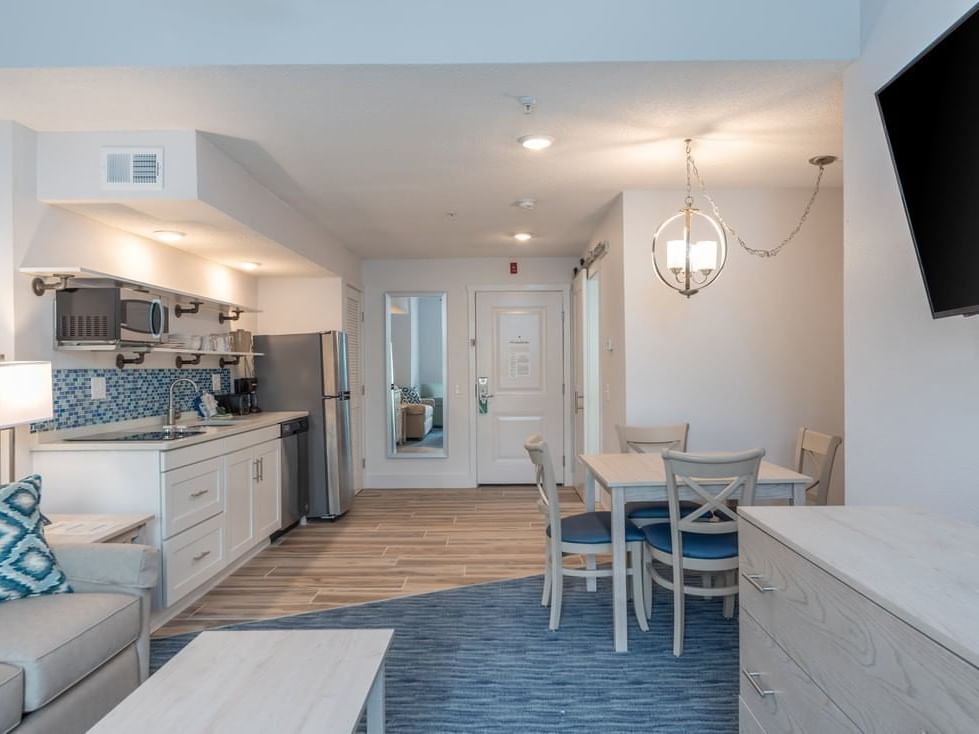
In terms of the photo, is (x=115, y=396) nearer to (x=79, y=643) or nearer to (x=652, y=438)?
(x=79, y=643)

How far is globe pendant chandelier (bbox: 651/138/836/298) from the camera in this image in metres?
3.42

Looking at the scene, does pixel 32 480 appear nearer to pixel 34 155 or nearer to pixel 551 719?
pixel 34 155

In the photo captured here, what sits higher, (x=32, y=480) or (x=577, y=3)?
(x=577, y=3)

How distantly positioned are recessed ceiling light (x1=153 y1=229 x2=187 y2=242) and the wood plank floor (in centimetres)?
203

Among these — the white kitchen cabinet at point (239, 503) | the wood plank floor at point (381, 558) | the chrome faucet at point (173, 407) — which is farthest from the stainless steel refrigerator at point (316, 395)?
the white kitchen cabinet at point (239, 503)

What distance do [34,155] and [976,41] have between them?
140 inches

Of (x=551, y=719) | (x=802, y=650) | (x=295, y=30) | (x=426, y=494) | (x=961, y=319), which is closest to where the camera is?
(x=802, y=650)

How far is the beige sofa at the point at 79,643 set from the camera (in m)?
1.71

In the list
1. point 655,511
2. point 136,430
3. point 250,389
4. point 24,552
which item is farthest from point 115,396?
point 655,511

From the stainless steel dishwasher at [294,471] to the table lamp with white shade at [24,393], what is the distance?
6.75ft

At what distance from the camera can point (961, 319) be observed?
183 cm

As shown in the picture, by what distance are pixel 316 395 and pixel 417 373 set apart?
1629 mm

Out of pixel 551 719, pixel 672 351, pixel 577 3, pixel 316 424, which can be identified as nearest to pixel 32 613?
pixel 551 719

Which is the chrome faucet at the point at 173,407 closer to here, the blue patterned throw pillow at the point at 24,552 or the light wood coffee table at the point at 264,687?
the blue patterned throw pillow at the point at 24,552
